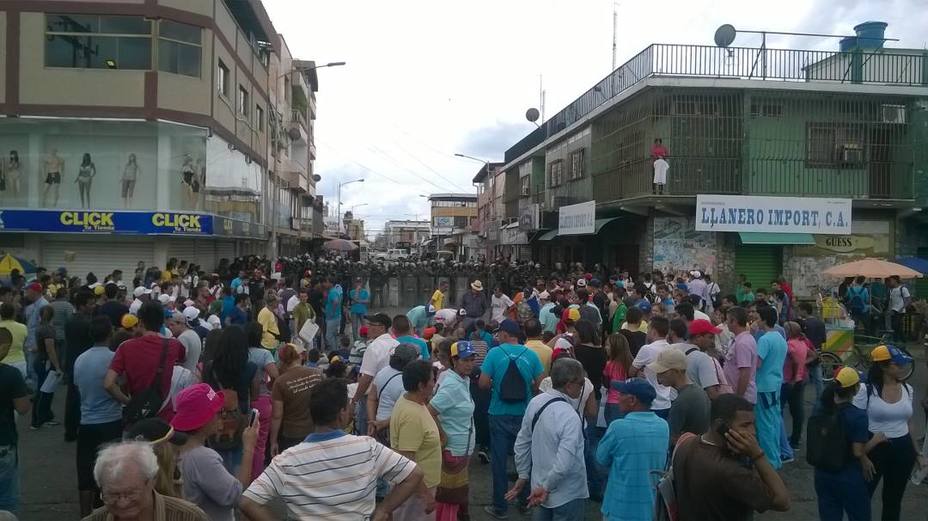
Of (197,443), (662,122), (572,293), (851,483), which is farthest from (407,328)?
(662,122)

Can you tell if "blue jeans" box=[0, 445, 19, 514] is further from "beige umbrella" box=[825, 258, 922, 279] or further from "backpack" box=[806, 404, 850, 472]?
"beige umbrella" box=[825, 258, 922, 279]

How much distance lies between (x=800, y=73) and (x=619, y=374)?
17953mm

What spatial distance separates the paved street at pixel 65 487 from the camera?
21.7 ft

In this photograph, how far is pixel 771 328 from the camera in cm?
820

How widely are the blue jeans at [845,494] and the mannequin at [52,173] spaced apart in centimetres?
2173

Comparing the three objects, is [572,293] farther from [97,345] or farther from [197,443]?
[197,443]

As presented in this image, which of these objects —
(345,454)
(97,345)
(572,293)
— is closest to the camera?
→ (345,454)

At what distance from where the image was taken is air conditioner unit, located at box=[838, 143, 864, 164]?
21.7 m

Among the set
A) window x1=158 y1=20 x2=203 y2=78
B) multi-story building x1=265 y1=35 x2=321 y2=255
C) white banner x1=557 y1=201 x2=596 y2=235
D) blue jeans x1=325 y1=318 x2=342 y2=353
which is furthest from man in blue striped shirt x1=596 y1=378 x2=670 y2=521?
multi-story building x1=265 y1=35 x2=321 y2=255

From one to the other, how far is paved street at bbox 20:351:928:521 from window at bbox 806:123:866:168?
50.4 feet

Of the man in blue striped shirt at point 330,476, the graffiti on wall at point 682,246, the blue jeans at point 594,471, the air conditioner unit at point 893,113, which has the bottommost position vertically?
the blue jeans at point 594,471

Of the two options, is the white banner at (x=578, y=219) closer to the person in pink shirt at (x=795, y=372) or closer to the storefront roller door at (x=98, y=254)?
the storefront roller door at (x=98, y=254)

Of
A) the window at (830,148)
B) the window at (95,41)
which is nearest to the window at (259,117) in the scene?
the window at (95,41)

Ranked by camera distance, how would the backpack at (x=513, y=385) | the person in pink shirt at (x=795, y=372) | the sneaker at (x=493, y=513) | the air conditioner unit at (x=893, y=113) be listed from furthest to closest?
the air conditioner unit at (x=893, y=113) → the person in pink shirt at (x=795, y=372) → the sneaker at (x=493, y=513) → the backpack at (x=513, y=385)
